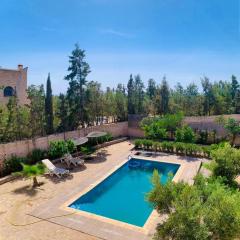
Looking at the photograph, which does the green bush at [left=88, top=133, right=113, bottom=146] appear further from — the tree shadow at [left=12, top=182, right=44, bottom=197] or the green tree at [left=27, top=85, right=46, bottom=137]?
the tree shadow at [left=12, top=182, right=44, bottom=197]

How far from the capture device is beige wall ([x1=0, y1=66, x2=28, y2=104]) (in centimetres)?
2539

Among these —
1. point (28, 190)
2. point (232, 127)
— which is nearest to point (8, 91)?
point (28, 190)

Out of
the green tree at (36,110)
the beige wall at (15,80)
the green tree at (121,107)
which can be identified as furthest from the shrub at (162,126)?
the beige wall at (15,80)

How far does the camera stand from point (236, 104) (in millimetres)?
36719

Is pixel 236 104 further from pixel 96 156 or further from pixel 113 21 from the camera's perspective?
pixel 113 21

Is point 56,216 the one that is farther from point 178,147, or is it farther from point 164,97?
point 164,97

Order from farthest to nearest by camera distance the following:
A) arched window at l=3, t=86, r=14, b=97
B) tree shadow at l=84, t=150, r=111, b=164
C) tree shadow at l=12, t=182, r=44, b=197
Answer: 1. arched window at l=3, t=86, r=14, b=97
2. tree shadow at l=84, t=150, r=111, b=164
3. tree shadow at l=12, t=182, r=44, b=197

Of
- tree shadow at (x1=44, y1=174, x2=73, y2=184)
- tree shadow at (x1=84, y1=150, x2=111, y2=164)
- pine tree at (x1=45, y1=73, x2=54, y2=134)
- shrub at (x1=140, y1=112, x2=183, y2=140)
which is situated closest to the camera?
tree shadow at (x1=44, y1=174, x2=73, y2=184)

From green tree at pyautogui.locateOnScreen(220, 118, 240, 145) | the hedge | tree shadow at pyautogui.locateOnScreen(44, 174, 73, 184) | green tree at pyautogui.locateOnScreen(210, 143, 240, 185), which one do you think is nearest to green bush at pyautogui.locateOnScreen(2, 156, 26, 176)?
tree shadow at pyautogui.locateOnScreen(44, 174, 73, 184)

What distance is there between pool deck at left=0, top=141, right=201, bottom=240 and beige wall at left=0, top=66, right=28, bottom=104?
48.3 ft

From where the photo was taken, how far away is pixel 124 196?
1329 cm

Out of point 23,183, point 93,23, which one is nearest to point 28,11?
point 93,23

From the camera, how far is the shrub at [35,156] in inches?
645

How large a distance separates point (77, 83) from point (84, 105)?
2.37 metres
